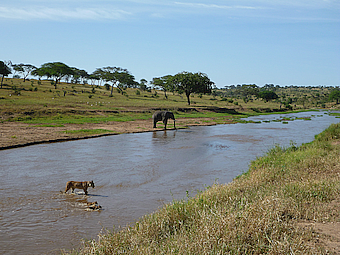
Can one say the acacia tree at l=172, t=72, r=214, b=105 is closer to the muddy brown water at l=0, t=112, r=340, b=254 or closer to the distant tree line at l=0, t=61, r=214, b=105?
the distant tree line at l=0, t=61, r=214, b=105

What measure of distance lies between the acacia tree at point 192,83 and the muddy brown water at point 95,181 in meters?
38.5

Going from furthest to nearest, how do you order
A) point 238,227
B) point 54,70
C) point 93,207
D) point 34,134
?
point 54,70
point 34,134
point 93,207
point 238,227

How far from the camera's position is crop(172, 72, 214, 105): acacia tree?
57.7 metres

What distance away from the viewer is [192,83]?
57.6 meters

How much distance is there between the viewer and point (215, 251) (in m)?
3.98

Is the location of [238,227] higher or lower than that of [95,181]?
higher

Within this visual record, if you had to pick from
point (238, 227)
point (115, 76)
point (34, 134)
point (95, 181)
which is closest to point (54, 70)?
point (115, 76)

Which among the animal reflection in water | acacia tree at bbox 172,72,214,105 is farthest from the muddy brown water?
acacia tree at bbox 172,72,214,105

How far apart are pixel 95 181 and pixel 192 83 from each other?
4864 centimetres

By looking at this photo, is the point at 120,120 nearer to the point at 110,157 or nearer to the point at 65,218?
the point at 110,157

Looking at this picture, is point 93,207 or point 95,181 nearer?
point 93,207

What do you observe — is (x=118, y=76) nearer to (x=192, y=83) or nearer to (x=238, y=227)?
(x=192, y=83)

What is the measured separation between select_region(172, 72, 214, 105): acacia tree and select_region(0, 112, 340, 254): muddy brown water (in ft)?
126

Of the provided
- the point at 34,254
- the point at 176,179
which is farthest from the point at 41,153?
the point at 34,254
